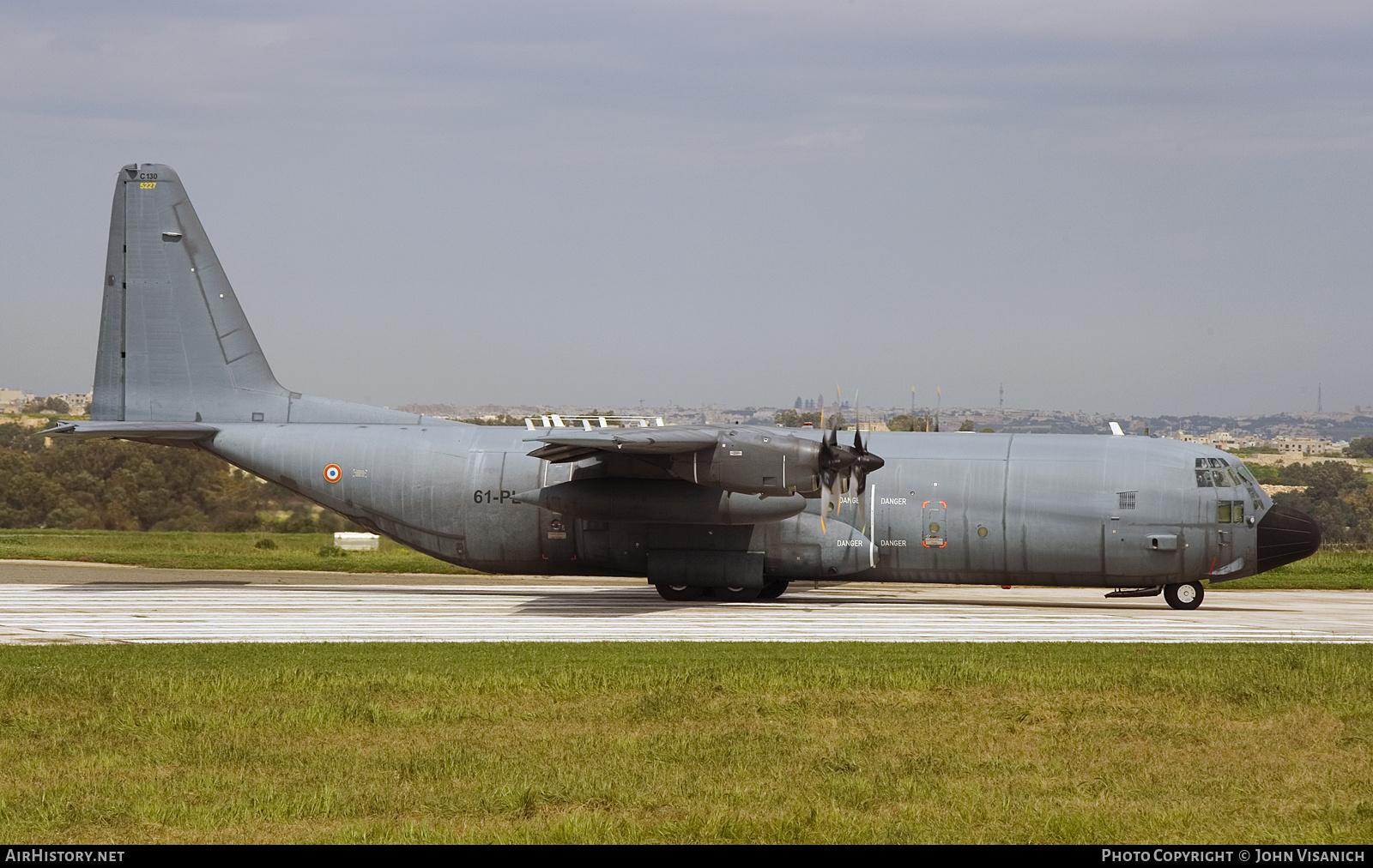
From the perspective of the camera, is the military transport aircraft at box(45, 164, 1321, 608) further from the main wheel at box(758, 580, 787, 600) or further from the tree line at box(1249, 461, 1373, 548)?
the tree line at box(1249, 461, 1373, 548)

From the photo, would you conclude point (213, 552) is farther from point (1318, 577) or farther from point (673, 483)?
point (1318, 577)

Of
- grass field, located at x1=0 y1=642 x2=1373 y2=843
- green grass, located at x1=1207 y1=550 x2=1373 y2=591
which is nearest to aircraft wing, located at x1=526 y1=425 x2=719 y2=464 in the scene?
grass field, located at x1=0 y1=642 x2=1373 y2=843

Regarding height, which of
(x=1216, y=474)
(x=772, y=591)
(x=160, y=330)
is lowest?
(x=772, y=591)

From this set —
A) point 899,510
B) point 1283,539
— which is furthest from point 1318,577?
point 899,510

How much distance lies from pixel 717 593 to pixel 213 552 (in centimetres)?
2281

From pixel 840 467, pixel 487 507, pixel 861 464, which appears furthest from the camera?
pixel 487 507

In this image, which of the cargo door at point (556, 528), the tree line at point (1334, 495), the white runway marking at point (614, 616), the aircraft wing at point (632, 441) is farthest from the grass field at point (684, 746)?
the tree line at point (1334, 495)

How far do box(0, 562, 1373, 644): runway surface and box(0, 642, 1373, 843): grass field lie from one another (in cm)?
337

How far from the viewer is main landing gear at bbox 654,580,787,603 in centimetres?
2988

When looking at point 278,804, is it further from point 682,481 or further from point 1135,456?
point 1135,456

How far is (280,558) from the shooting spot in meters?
43.2

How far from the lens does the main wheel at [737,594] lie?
2980 cm

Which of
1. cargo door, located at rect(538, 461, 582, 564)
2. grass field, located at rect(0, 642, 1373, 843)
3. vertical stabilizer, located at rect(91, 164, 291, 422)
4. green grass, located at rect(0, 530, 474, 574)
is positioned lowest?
green grass, located at rect(0, 530, 474, 574)

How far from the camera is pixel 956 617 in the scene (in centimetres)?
2703
